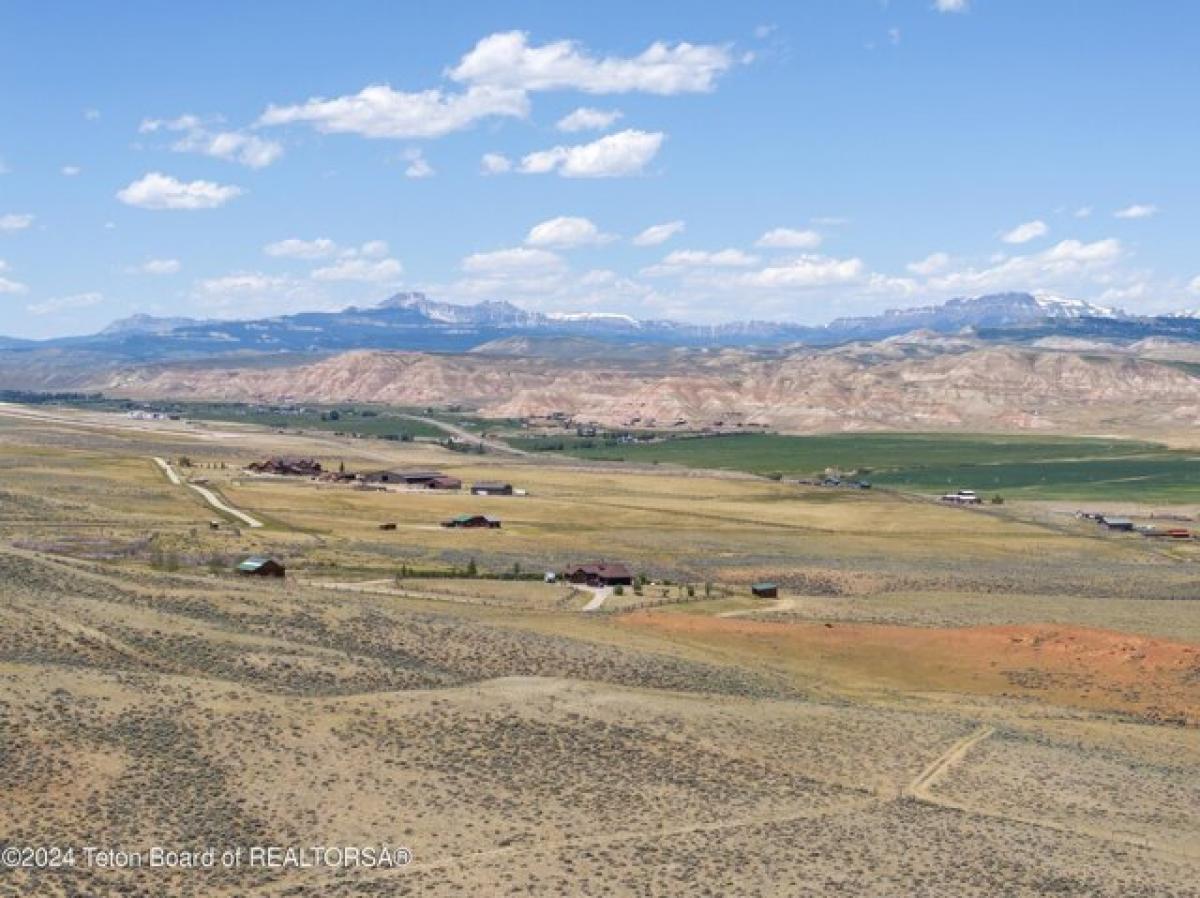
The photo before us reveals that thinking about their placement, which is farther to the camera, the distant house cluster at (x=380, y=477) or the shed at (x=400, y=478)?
the shed at (x=400, y=478)

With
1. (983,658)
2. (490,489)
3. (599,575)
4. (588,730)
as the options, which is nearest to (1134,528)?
(599,575)

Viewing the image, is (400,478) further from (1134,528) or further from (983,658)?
(983,658)

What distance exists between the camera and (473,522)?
11019 centimetres

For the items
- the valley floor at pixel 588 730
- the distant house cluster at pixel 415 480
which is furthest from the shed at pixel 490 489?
the valley floor at pixel 588 730

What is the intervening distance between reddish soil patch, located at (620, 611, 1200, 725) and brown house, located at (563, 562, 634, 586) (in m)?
12.4

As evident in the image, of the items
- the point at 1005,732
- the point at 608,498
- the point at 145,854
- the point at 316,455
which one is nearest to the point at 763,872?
the point at 145,854

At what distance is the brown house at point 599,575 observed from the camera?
80.2 m

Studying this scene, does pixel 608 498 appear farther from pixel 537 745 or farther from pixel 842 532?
pixel 537 745

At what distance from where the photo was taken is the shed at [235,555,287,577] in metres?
71.1

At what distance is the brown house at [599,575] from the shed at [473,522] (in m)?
28.8

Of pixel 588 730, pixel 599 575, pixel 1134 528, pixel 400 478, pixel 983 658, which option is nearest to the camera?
pixel 588 730

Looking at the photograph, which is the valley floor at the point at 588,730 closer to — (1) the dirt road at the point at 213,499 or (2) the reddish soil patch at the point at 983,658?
(2) the reddish soil patch at the point at 983,658

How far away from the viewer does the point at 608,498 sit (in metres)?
142

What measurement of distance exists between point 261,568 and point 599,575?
21448 millimetres
